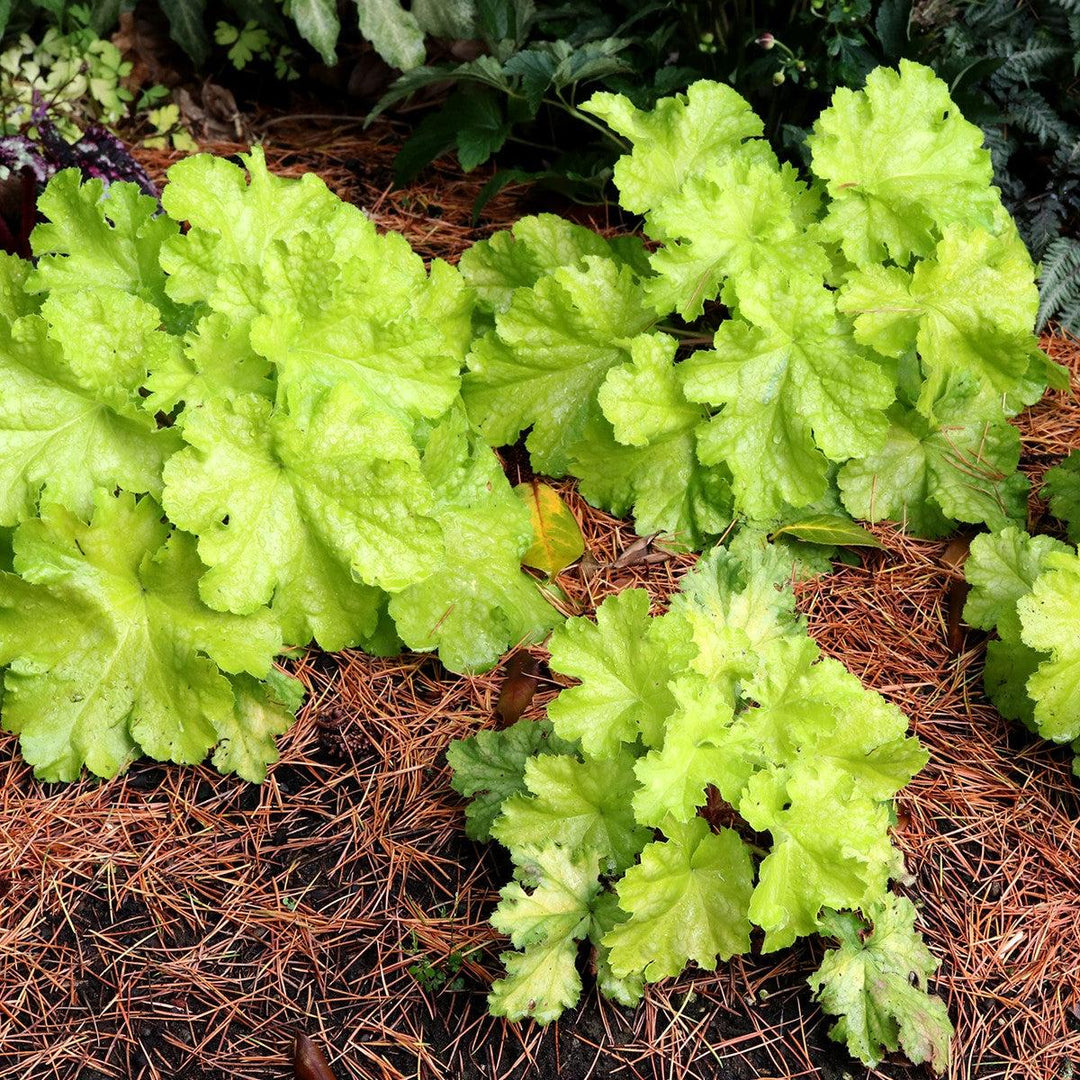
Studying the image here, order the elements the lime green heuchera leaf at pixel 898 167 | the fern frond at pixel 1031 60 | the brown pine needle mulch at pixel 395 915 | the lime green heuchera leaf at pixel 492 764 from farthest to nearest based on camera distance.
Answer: the fern frond at pixel 1031 60 → the lime green heuchera leaf at pixel 898 167 → the lime green heuchera leaf at pixel 492 764 → the brown pine needle mulch at pixel 395 915

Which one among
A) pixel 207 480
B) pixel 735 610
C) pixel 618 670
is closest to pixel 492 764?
pixel 618 670

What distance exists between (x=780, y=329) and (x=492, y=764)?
1.04 meters

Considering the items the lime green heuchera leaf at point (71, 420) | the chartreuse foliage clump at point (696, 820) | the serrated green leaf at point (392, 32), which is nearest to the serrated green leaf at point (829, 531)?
the chartreuse foliage clump at point (696, 820)

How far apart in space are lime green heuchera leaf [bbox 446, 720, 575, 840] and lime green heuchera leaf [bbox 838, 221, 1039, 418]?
3.35ft

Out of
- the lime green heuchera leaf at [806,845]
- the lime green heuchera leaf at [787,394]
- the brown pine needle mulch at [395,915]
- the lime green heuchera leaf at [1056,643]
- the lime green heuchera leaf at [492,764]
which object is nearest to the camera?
the lime green heuchera leaf at [806,845]

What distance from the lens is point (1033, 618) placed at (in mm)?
2111

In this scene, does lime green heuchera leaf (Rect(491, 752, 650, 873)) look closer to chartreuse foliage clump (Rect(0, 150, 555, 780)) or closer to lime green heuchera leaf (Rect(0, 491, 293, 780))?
chartreuse foliage clump (Rect(0, 150, 555, 780))

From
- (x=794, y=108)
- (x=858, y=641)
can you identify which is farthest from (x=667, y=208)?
(x=858, y=641)

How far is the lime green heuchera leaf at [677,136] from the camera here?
240cm

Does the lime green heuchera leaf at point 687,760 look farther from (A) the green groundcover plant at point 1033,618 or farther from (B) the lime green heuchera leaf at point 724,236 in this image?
(B) the lime green heuchera leaf at point 724,236

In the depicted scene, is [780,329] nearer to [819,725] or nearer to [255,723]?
[819,725]

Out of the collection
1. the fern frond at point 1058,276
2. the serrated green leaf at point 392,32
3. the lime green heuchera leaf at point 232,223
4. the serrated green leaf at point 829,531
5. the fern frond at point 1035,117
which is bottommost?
the serrated green leaf at point 829,531

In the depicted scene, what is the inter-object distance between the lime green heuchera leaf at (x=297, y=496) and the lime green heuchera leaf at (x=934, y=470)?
1.06m

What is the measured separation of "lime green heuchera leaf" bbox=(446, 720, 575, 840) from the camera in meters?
1.99
